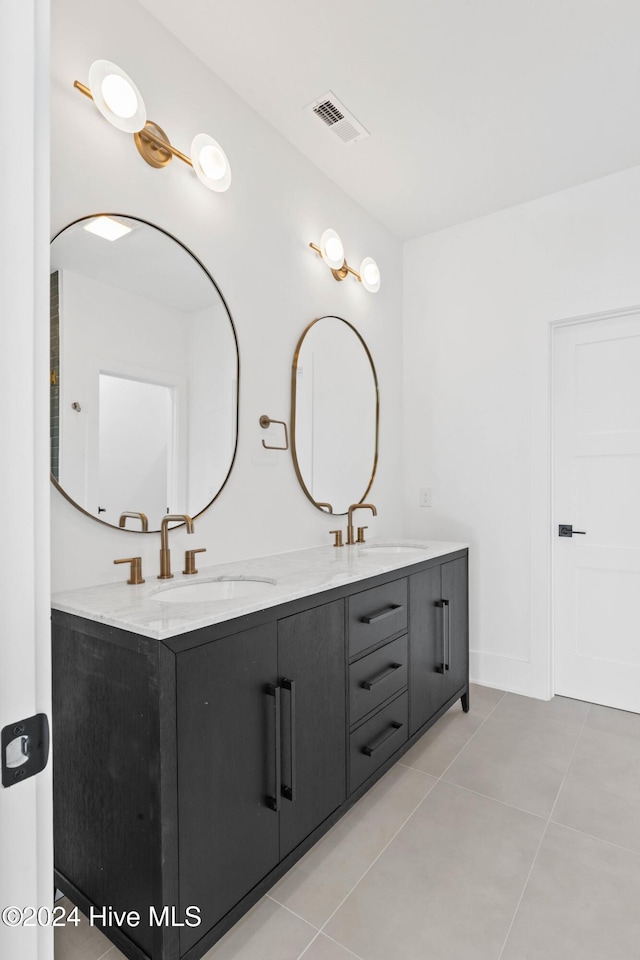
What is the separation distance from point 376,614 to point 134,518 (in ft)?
A: 2.88

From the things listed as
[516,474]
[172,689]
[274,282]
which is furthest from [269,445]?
[516,474]

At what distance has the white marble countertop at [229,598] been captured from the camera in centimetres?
116

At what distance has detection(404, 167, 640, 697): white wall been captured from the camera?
103 inches

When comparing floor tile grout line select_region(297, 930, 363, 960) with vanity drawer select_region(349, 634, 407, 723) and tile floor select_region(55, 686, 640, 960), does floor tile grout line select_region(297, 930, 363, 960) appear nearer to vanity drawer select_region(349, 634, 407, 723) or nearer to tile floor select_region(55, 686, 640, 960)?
tile floor select_region(55, 686, 640, 960)

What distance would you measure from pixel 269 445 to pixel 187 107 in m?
1.23

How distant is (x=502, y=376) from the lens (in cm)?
286

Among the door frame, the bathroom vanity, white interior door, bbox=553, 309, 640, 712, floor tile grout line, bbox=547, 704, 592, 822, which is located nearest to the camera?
the bathroom vanity

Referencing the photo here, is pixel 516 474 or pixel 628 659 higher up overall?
pixel 516 474

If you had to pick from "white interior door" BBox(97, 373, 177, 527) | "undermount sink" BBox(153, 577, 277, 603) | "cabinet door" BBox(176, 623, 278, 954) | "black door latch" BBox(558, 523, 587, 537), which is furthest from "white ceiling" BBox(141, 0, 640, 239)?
"cabinet door" BBox(176, 623, 278, 954)

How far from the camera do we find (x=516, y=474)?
9.19 ft

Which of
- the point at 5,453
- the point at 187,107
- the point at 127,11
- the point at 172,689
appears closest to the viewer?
the point at 5,453

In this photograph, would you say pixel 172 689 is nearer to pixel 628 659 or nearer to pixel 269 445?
pixel 269 445

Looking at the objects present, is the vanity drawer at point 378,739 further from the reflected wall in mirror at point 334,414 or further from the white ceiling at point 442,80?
the white ceiling at point 442,80

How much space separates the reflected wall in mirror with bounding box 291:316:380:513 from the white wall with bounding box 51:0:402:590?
69 mm
